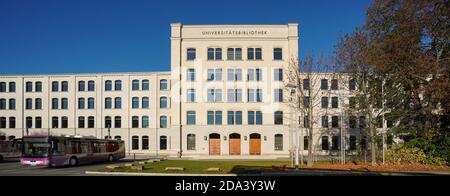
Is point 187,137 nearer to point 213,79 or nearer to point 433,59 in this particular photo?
point 213,79

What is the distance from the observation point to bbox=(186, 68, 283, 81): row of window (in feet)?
179

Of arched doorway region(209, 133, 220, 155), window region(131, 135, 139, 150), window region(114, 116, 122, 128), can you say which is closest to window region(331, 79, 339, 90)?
arched doorway region(209, 133, 220, 155)

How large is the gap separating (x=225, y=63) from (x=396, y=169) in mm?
31447

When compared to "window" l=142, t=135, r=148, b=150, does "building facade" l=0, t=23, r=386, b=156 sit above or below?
above

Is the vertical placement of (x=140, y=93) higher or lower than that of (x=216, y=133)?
higher

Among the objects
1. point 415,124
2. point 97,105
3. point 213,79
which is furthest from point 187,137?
point 415,124

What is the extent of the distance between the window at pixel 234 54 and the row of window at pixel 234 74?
5.02ft

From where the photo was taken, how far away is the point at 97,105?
62812 mm

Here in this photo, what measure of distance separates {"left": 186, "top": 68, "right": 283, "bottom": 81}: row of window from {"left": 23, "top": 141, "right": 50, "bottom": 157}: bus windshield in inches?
995

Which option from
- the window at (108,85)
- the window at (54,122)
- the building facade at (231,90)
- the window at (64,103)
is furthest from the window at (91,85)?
the building facade at (231,90)

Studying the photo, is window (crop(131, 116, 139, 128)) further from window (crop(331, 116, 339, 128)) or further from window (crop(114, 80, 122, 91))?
window (crop(331, 116, 339, 128))

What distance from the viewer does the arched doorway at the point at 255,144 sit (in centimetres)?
5466

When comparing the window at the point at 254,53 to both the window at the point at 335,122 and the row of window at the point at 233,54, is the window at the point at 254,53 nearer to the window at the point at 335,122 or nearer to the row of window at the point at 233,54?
the row of window at the point at 233,54

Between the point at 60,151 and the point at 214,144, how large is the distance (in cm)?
2481
